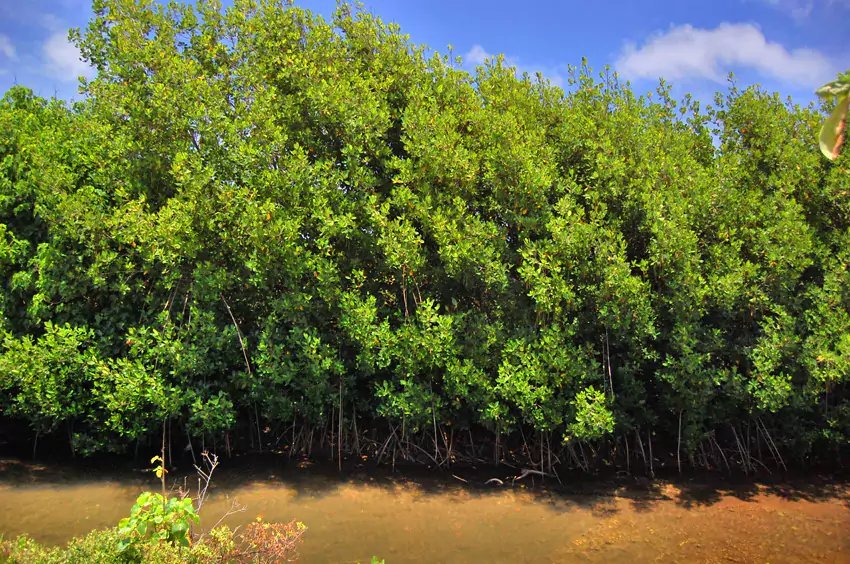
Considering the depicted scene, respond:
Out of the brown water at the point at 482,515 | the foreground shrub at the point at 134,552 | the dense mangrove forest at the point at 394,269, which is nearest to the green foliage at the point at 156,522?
the foreground shrub at the point at 134,552

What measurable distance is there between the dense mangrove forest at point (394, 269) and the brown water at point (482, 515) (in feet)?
2.50

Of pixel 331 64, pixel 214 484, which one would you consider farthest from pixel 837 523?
pixel 331 64

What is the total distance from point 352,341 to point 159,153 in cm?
382

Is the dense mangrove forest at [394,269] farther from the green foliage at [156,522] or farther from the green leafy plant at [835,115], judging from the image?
the green leafy plant at [835,115]

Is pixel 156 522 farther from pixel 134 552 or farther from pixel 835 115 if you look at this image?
pixel 835 115

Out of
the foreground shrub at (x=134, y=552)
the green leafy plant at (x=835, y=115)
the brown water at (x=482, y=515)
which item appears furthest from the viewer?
the brown water at (x=482, y=515)

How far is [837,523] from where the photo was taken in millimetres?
8164

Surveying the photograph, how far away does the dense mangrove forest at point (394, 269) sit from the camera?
8984mm

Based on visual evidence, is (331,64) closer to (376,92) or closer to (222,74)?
(376,92)

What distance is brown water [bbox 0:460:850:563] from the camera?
7453 millimetres

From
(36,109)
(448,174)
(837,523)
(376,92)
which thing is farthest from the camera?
(36,109)

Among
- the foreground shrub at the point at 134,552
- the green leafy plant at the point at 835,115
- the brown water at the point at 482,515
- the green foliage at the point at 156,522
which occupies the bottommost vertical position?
the brown water at the point at 482,515

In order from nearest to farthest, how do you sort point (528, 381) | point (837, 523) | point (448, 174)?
1. point (837, 523)
2. point (528, 381)
3. point (448, 174)

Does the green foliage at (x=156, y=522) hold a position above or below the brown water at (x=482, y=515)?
above
